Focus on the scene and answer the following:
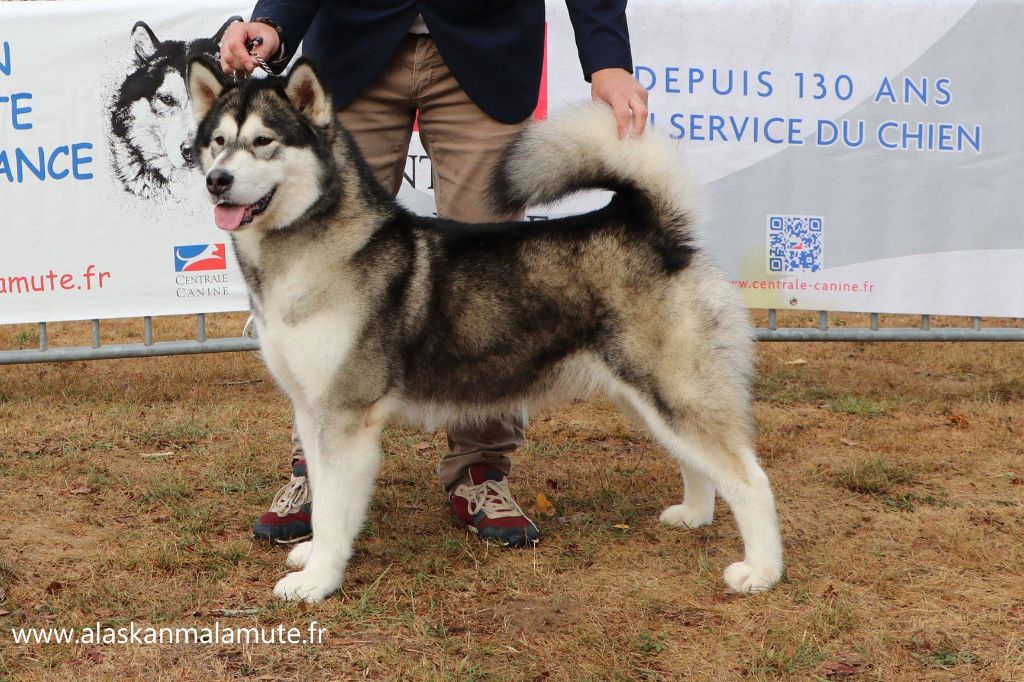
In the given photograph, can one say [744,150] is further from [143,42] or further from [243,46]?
[143,42]

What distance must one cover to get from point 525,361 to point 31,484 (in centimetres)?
249

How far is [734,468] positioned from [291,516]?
5.60 ft

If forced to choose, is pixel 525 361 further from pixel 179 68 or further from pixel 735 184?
pixel 179 68

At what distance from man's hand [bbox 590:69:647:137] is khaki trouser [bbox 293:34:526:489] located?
→ 426 millimetres

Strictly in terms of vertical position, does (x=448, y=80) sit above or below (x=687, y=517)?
above

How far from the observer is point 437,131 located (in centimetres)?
376

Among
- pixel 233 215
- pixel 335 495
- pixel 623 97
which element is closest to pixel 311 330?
pixel 233 215

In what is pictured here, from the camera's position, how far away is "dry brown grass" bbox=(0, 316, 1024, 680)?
9.02 feet

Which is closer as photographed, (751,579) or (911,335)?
(751,579)

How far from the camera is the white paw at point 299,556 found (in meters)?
3.38

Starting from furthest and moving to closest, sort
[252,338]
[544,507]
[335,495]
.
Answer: [252,338] < [544,507] < [335,495]

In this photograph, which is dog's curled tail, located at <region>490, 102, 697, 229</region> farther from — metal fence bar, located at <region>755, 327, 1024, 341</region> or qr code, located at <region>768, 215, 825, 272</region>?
metal fence bar, located at <region>755, 327, 1024, 341</region>

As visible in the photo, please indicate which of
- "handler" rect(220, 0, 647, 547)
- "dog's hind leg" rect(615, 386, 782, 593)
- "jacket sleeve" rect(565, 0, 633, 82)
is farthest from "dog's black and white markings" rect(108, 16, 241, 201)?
"dog's hind leg" rect(615, 386, 782, 593)

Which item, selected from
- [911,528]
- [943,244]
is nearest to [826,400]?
[943,244]
